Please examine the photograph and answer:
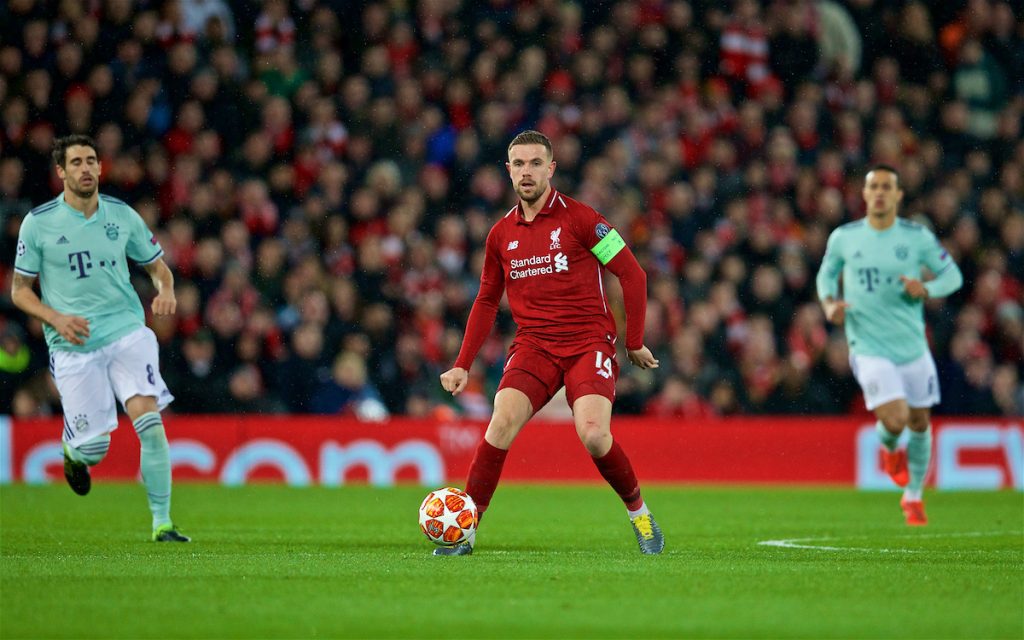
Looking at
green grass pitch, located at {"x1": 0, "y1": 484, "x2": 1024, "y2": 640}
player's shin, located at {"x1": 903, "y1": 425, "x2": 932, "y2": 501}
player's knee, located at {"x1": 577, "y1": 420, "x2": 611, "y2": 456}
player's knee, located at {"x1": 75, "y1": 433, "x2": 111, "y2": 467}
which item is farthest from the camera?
player's shin, located at {"x1": 903, "y1": 425, "x2": 932, "y2": 501}

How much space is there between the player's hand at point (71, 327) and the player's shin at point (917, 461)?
6.59m

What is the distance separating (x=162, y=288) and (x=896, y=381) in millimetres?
5780

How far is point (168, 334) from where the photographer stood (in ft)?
55.9

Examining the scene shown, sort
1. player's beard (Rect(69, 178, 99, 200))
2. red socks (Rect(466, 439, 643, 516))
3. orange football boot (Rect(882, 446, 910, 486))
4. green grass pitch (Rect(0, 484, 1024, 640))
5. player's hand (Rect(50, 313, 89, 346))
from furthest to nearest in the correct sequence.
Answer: orange football boot (Rect(882, 446, 910, 486)) → player's beard (Rect(69, 178, 99, 200)) → player's hand (Rect(50, 313, 89, 346)) → red socks (Rect(466, 439, 643, 516)) → green grass pitch (Rect(0, 484, 1024, 640))

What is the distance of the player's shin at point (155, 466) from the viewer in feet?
32.7

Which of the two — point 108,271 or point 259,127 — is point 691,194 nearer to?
point 259,127

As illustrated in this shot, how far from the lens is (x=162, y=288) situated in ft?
33.3

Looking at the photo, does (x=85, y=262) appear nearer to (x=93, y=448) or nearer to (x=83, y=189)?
(x=83, y=189)

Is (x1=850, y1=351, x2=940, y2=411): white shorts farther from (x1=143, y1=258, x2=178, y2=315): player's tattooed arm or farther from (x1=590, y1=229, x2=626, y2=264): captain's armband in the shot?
(x1=143, y1=258, x2=178, y2=315): player's tattooed arm

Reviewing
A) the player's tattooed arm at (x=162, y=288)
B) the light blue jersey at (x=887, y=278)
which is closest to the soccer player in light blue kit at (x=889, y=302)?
the light blue jersey at (x=887, y=278)

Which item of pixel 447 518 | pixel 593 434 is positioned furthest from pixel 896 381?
pixel 447 518

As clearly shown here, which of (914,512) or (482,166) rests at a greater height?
(482,166)

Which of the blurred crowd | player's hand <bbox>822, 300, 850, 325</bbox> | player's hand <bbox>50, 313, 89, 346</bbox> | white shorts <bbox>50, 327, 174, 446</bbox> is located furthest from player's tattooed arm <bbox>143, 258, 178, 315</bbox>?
the blurred crowd

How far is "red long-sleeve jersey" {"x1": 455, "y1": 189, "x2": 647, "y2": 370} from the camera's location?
8.80 m
